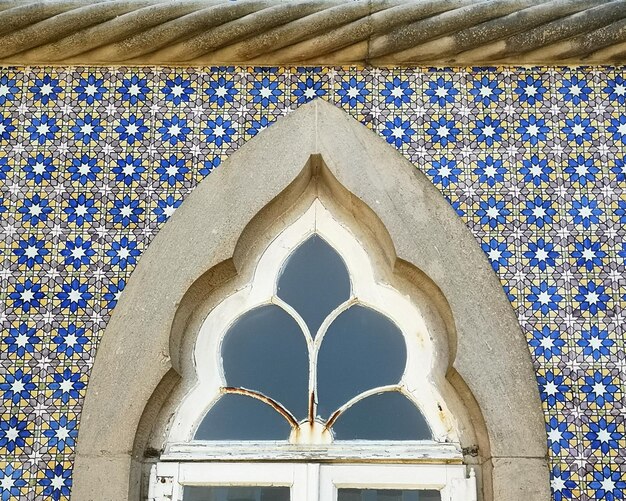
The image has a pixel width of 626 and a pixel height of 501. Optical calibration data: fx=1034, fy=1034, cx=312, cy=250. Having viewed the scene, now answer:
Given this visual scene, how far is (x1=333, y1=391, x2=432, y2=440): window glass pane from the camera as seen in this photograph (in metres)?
4.50

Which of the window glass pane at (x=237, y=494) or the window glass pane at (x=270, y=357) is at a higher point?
the window glass pane at (x=270, y=357)

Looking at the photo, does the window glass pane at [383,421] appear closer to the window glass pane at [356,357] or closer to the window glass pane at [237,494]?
the window glass pane at [356,357]

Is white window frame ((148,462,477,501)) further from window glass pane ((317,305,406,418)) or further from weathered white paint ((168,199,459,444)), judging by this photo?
window glass pane ((317,305,406,418))

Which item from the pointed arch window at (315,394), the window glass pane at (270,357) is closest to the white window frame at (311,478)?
the pointed arch window at (315,394)

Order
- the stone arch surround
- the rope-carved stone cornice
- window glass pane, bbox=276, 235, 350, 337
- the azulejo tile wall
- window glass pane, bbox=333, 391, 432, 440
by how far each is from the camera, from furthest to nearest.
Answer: the rope-carved stone cornice → window glass pane, bbox=276, 235, 350, 337 → window glass pane, bbox=333, 391, 432, 440 → the azulejo tile wall → the stone arch surround

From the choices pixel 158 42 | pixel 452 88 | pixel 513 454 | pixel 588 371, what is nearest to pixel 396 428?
Result: pixel 513 454

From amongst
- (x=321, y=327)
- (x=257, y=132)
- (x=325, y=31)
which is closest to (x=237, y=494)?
(x=321, y=327)

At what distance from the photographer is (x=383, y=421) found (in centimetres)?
452

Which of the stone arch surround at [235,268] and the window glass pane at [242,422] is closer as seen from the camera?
the stone arch surround at [235,268]

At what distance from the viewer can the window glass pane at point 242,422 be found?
4.52 metres

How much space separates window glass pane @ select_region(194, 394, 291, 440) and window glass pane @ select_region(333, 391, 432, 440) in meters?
0.26

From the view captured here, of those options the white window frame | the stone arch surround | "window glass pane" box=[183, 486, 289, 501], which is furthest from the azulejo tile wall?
"window glass pane" box=[183, 486, 289, 501]

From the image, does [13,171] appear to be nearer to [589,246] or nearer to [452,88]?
[452,88]

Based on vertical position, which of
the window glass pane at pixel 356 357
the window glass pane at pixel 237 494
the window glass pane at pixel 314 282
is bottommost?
the window glass pane at pixel 237 494
